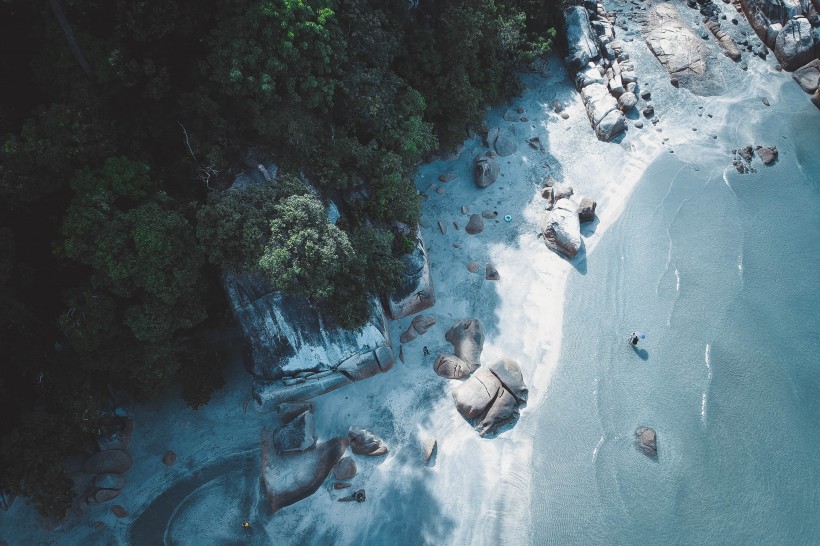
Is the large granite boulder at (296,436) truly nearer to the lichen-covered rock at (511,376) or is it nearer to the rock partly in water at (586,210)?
the lichen-covered rock at (511,376)

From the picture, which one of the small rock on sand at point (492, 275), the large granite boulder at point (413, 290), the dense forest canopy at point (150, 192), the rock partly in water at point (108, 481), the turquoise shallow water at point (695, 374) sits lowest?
the turquoise shallow water at point (695, 374)

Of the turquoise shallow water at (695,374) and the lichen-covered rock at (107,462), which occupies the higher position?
the lichen-covered rock at (107,462)

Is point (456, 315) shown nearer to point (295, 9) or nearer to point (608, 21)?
point (295, 9)

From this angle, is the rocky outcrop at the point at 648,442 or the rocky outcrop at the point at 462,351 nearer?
the rocky outcrop at the point at 648,442

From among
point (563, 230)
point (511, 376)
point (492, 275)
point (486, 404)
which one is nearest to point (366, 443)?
point (486, 404)

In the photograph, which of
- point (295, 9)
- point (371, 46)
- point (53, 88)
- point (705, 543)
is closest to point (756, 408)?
point (705, 543)

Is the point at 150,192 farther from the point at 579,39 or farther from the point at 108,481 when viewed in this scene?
the point at 579,39

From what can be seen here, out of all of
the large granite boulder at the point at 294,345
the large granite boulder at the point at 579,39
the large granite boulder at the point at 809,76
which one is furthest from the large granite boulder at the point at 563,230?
the large granite boulder at the point at 809,76

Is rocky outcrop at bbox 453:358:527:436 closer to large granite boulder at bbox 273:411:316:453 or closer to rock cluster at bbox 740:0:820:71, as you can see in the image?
large granite boulder at bbox 273:411:316:453
